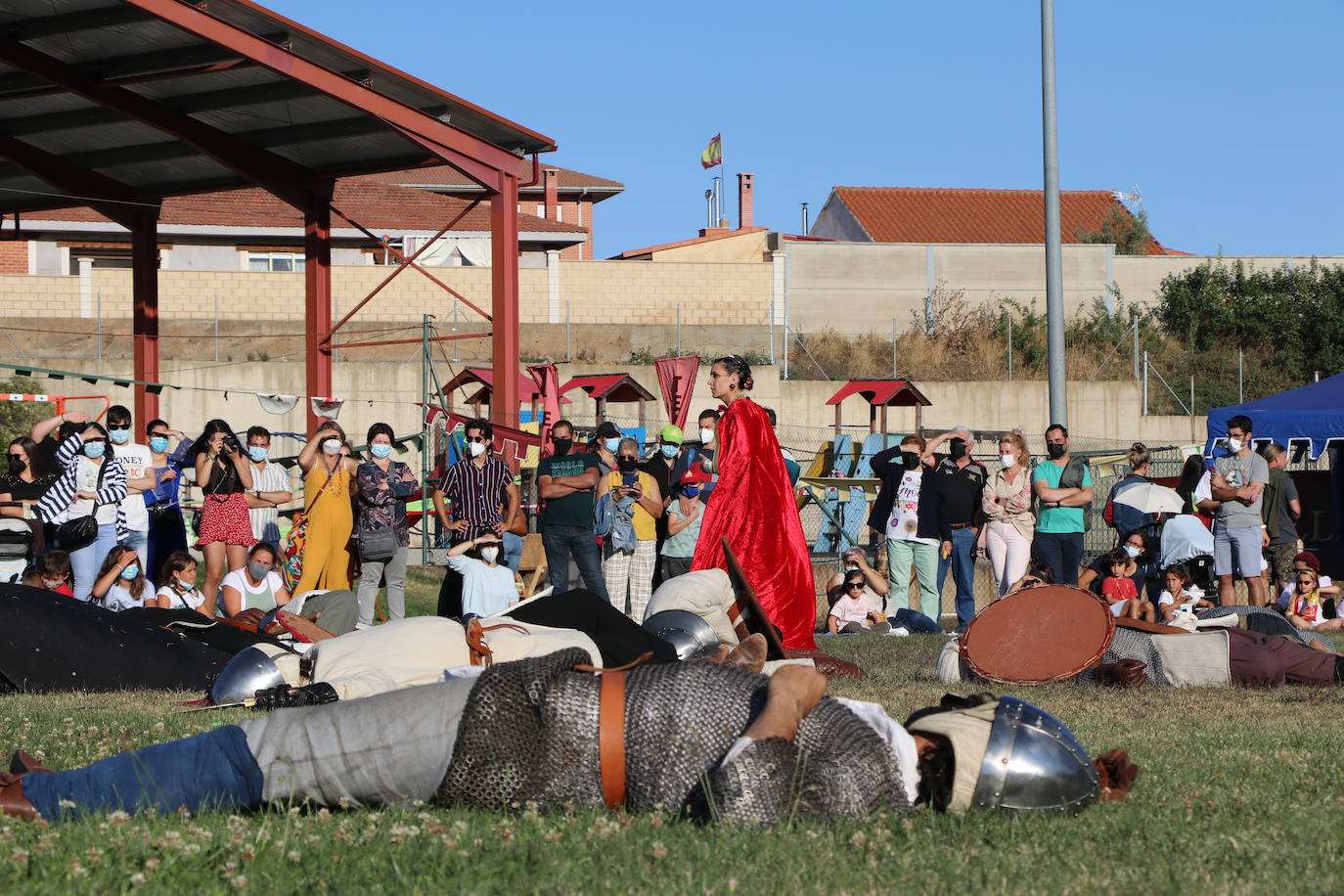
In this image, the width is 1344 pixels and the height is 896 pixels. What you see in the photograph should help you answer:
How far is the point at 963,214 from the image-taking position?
191 ft

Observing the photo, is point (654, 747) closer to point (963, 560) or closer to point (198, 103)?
point (963, 560)

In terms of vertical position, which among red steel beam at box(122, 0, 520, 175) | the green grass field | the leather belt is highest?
red steel beam at box(122, 0, 520, 175)

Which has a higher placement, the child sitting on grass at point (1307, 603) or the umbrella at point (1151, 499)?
the umbrella at point (1151, 499)

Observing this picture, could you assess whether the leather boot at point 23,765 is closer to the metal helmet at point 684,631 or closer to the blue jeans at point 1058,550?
the metal helmet at point 684,631

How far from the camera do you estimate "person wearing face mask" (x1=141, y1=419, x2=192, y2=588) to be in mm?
13602

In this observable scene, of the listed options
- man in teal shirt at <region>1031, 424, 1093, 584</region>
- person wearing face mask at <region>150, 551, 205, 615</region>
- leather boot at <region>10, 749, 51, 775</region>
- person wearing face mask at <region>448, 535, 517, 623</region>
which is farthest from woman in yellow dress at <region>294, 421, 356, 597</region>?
leather boot at <region>10, 749, 51, 775</region>

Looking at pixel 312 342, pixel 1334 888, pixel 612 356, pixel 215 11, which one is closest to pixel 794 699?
pixel 1334 888

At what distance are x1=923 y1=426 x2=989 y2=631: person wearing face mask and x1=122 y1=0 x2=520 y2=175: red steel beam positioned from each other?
270 inches

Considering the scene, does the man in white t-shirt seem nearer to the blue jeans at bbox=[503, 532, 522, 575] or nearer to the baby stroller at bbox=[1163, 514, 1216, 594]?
the blue jeans at bbox=[503, 532, 522, 575]

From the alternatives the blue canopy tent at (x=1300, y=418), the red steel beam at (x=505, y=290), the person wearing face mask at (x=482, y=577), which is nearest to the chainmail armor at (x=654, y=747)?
the person wearing face mask at (x=482, y=577)

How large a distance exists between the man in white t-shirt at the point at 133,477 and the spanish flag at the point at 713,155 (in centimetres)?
5379

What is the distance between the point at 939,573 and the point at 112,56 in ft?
35.1

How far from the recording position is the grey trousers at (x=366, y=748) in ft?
15.2

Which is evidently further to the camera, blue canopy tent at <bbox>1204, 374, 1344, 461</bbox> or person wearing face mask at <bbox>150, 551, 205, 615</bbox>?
blue canopy tent at <bbox>1204, 374, 1344, 461</bbox>
